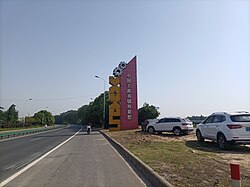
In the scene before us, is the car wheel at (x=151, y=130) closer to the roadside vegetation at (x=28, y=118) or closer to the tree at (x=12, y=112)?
the roadside vegetation at (x=28, y=118)

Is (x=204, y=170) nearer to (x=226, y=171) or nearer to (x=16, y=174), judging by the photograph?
(x=226, y=171)

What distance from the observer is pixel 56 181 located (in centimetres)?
764

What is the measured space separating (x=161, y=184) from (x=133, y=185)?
0.78 metres

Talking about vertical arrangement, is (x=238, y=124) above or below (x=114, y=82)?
below

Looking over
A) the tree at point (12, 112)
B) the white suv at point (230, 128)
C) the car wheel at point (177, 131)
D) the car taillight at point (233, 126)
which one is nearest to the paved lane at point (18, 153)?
the white suv at point (230, 128)

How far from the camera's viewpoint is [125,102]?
39.6 m

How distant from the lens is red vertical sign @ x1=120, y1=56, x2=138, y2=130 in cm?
3947

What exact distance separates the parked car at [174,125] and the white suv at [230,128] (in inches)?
377

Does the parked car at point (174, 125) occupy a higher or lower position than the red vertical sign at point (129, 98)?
lower

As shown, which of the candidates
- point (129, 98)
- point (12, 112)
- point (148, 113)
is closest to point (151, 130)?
point (129, 98)

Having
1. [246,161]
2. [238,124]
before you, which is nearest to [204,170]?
[246,161]

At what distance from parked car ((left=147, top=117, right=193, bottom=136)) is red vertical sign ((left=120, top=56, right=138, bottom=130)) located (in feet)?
44.1

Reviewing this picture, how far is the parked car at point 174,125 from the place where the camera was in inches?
952

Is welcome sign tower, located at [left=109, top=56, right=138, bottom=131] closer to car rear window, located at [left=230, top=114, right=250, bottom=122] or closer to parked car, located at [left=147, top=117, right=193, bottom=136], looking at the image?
parked car, located at [left=147, top=117, right=193, bottom=136]
